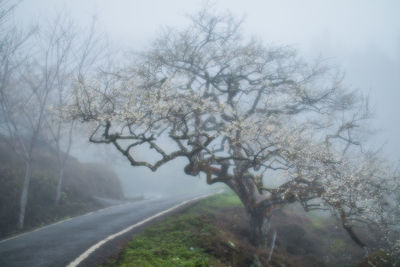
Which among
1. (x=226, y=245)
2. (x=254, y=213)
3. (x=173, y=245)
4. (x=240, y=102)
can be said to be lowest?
(x=226, y=245)

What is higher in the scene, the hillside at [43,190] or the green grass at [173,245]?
the hillside at [43,190]

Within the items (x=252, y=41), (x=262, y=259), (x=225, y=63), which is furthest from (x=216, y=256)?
(x=252, y=41)

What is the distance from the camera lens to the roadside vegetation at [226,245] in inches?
336

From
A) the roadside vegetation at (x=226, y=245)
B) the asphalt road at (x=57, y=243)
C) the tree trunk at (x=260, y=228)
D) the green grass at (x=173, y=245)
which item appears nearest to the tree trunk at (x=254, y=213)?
the tree trunk at (x=260, y=228)

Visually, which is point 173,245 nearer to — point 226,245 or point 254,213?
Result: point 226,245

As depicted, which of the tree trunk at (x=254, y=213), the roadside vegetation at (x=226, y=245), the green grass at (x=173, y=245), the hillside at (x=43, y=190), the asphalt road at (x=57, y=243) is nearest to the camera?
the green grass at (x=173, y=245)

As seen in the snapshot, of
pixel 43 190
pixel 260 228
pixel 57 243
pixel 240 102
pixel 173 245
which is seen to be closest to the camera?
pixel 173 245

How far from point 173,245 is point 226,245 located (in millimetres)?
2388

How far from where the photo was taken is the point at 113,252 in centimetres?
870

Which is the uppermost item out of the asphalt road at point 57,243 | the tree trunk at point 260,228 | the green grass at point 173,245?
the asphalt road at point 57,243

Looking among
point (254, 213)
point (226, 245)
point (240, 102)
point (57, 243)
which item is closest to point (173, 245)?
point (226, 245)

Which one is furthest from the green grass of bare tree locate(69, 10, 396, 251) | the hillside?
the hillside

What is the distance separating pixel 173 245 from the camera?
32.0 ft

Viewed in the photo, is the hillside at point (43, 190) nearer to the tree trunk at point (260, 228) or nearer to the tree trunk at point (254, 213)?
the tree trunk at point (254, 213)
